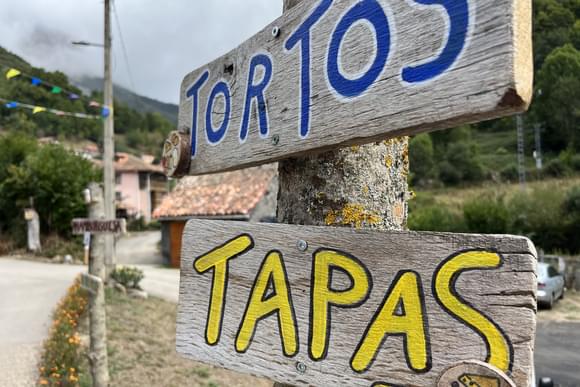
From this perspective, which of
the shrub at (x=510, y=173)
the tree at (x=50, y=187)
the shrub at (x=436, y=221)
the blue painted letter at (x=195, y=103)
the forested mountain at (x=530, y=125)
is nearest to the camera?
the blue painted letter at (x=195, y=103)

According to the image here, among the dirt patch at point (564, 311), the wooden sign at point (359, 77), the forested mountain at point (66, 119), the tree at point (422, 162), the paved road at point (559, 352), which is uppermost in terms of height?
the forested mountain at point (66, 119)

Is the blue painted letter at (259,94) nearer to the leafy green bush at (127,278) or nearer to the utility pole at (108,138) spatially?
the leafy green bush at (127,278)

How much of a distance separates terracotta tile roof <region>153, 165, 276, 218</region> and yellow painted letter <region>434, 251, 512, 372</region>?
14692 millimetres

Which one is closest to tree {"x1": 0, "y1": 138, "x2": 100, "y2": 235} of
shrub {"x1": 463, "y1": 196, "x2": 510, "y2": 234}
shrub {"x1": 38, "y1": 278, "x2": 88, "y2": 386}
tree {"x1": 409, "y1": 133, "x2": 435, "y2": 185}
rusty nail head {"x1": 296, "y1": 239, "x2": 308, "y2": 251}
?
shrub {"x1": 38, "y1": 278, "x2": 88, "y2": 386}

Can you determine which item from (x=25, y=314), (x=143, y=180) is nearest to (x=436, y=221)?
(x=25, y=314)

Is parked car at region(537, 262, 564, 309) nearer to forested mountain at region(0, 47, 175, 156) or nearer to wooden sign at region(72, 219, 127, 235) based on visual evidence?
wooden sign at region(72, 219, 127, 235)

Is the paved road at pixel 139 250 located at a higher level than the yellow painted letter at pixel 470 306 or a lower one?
lower

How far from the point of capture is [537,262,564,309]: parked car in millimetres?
10750

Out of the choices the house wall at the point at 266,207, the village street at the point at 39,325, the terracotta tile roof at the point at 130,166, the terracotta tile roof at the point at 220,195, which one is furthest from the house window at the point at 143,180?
the house wall at the point at 266,207

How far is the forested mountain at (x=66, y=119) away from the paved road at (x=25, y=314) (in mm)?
5825

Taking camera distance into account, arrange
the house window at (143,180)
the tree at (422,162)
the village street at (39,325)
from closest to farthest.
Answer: the village street at (39,325), the tree at (422,162), the house window at (143,180)

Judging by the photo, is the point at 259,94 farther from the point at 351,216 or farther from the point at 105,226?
the point at 105,226

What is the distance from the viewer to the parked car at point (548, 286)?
10750mm

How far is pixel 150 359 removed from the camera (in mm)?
6266
